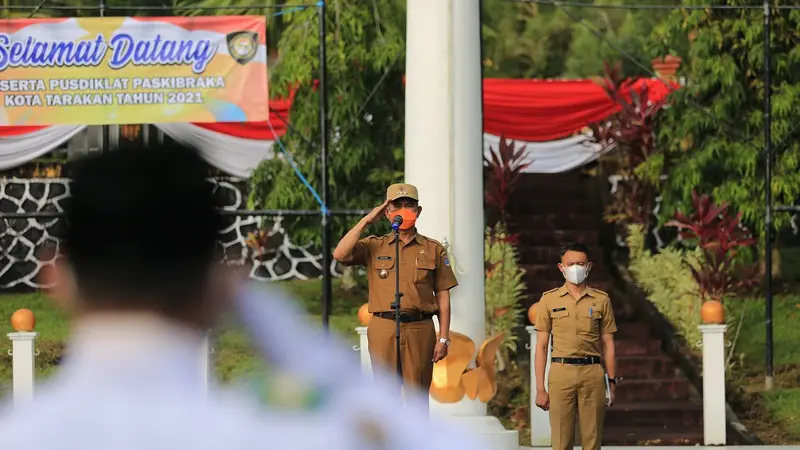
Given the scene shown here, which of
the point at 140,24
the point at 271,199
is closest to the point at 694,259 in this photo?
the point at 271,199

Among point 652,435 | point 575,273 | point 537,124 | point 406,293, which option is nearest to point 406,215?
point 406,293

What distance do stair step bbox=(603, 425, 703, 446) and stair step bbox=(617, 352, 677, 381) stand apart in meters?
0.81

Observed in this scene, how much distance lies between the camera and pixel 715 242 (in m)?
11.8

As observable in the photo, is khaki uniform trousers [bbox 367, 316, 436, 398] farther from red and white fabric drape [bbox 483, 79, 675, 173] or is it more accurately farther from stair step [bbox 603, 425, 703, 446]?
red and white fabric drape [bbox 483, 79, 675, 173]

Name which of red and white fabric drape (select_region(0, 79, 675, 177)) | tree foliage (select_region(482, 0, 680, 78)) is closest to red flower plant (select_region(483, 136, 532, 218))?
red and white fabric drape (select_region(0, 79, 675, 177))

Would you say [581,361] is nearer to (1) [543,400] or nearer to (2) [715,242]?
(1) [543,400]

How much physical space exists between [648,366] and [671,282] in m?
1.32

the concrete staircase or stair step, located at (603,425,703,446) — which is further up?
the concrete staircase

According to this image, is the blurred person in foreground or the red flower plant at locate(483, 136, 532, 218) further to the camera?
the red flower plant at locate(483, 136, 532, 218)

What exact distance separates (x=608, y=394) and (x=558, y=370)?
11.9 inches

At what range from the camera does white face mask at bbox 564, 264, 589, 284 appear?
7.00m


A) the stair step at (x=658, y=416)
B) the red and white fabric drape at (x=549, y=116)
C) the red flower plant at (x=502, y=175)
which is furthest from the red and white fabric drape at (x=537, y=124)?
the stair step at (x=658, y=416)

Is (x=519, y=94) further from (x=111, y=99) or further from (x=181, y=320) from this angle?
(x=181, y=320)

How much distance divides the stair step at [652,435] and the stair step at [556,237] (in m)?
3.35
